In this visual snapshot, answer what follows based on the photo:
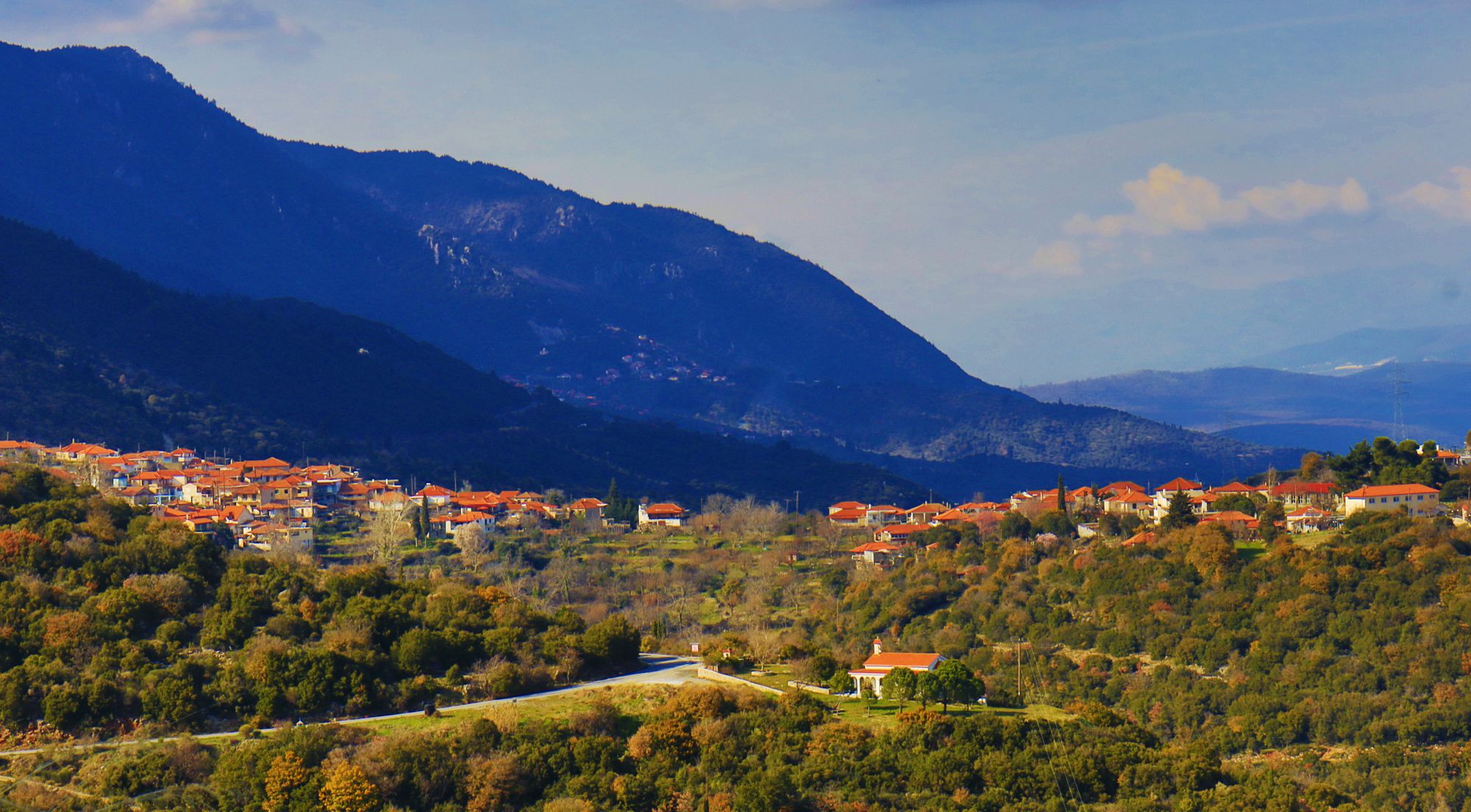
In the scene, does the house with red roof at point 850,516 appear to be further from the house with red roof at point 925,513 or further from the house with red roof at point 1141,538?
the house with red roof at point 1141,538

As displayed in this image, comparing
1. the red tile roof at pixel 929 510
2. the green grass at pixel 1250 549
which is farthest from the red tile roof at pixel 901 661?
the red tile roof at pixel 929 510

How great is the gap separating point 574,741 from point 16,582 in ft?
44.8

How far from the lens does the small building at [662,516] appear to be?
100m

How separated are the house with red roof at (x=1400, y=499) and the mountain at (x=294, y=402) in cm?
7096

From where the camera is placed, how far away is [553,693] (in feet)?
115

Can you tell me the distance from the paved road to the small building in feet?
194

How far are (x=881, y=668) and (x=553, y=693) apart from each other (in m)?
7.45

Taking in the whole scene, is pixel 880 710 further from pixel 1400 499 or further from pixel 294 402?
pixel 294 402

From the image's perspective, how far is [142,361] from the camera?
14138cm

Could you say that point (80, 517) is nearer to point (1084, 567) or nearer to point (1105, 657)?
point (1105, 657)

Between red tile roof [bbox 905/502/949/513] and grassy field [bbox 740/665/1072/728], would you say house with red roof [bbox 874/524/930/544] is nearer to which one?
red tile roof [bbox 905/502/949/513]

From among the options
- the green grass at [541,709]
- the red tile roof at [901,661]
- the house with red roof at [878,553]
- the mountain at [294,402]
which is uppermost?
the mountain at [294,402]

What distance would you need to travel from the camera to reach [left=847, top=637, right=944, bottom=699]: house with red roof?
36.8 m

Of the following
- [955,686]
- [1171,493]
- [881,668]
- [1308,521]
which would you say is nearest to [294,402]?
[1171,493]
